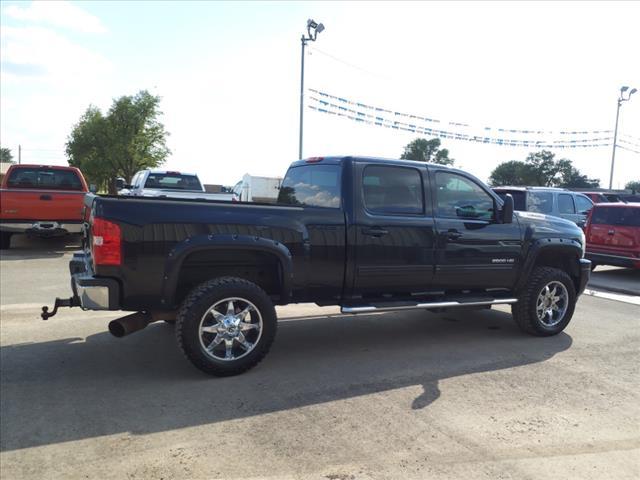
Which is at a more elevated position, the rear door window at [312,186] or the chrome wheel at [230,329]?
the rear door window at [312,186]

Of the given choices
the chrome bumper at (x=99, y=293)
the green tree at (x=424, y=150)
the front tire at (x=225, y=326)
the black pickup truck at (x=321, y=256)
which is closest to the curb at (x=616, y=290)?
the black pickup truck at (x=321, y=256)

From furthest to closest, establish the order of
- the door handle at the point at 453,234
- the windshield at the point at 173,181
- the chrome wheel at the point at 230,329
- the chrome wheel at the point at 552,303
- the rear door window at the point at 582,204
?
the rear door window at the point at 582,204 < the windshield at the point at 173,181 < the chrome wheel at the point at 552,303 < the door handle at the point at 453,234 < the chrome wheel at the point at 230,329

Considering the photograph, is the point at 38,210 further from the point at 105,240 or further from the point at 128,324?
the point at 105,240

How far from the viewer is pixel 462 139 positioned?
25453mm

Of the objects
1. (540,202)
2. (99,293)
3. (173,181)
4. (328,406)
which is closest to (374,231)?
(328,406)

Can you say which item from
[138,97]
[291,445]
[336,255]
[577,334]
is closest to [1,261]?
[336,255]

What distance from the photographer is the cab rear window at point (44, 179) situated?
39.1 ft

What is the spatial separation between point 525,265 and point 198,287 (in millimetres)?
3642

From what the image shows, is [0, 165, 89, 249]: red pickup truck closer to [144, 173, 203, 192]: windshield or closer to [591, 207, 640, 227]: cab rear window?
[144, 173, 203, 192]: windshield

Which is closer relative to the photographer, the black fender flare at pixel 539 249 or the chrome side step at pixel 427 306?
the chrome side step at pixel 427 306

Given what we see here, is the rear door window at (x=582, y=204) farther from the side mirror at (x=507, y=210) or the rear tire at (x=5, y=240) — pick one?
the rear tire at (x=5, y=240)

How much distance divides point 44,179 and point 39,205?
121 centimetres

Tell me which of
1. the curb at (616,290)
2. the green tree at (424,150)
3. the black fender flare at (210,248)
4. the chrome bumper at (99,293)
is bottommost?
the curb at (616,290)

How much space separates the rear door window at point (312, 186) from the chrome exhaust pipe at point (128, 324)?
187cm
